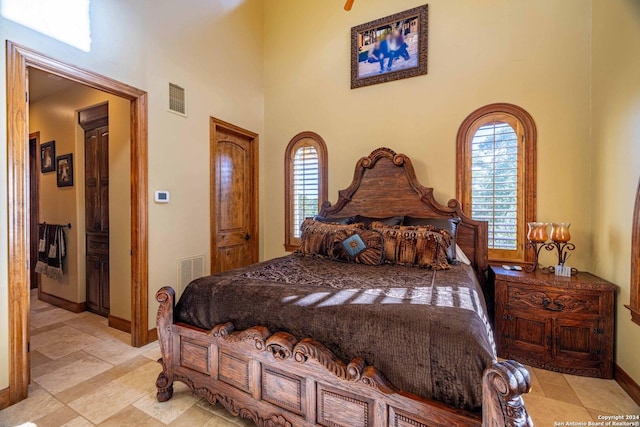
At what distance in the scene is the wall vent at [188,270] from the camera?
3081mm

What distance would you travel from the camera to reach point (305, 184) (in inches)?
157

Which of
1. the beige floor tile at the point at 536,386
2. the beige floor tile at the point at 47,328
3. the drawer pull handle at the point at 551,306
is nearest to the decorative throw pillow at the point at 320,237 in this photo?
the drawer pull handle at the point at 551,306

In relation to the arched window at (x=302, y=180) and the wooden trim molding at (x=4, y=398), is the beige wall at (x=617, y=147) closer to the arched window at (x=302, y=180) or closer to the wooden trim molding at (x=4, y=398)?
the arched window at (x=302, y=180)

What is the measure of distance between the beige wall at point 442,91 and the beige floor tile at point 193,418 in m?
2.45

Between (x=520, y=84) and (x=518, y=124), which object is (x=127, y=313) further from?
(x=520, y=84)

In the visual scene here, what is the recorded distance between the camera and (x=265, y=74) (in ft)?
14.0

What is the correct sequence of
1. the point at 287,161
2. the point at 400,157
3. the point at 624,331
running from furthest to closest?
the point at 287,161 → the point at 400,157 → the point at 624,331

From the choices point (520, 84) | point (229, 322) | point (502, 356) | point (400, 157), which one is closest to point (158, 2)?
point (400, 157)

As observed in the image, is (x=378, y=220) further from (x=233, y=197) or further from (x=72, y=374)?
(x=72, y=374)

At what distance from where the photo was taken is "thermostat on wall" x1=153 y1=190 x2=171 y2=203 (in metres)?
2.83

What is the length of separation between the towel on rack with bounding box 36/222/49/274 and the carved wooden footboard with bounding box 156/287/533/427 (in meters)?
3.31

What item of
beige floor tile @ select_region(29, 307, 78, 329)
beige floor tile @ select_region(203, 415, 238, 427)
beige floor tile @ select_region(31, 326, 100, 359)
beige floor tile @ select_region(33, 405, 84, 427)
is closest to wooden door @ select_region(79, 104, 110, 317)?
beige floor tile @ select_region(29, 307, 78, 329)

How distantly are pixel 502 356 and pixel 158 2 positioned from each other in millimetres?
4571

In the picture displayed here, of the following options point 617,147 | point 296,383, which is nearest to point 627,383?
point 617,147
